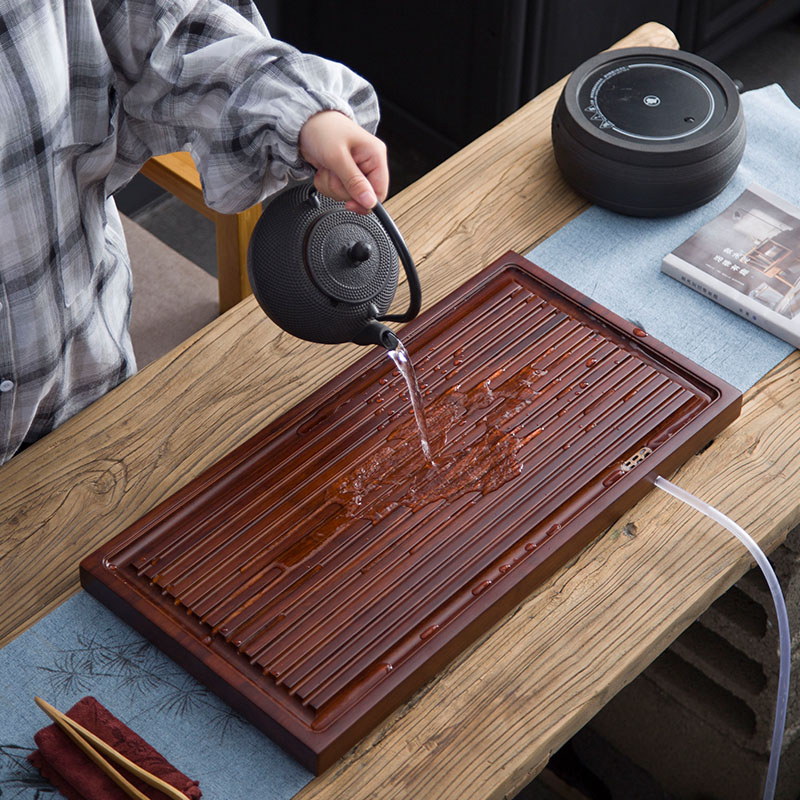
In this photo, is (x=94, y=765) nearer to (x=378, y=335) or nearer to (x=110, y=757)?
(x=110, y=757)

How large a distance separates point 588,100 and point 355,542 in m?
0.81

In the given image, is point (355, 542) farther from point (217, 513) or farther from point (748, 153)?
point (748, 153)

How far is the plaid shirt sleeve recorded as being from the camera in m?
1.46

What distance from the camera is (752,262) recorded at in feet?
5.74

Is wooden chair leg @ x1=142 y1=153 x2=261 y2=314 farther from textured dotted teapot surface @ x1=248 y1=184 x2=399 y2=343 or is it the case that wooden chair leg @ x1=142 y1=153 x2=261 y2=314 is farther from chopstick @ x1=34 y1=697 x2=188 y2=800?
chopstick @ x1=34 y1=697 x2=188 y2=800

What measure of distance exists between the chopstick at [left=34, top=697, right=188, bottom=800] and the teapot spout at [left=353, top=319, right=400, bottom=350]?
1.75ft

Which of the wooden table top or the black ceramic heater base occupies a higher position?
the black ceramic heater base

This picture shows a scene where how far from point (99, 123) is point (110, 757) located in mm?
803

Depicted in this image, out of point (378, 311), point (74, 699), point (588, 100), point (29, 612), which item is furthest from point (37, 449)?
point (588, 100)

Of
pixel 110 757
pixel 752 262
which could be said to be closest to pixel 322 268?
pixel 110 757

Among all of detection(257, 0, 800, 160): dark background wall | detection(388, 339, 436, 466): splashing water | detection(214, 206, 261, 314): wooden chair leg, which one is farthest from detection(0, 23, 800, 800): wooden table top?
detection(257, 0, 800, 160): dark background wall

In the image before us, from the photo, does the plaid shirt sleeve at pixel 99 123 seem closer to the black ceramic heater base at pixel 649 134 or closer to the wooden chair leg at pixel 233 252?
the black ceramic heater base at pixel 649 134

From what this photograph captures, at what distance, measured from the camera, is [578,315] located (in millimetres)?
1670

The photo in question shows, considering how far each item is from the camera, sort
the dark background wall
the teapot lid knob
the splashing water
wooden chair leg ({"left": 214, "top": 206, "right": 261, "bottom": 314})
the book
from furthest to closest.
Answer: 1. the dark background wall
2. wooden chair leg ({"left": 214, "top": 206, "right": 261, "bottom": 314})
3. the book
4. the splashing water
5. the teapot lid knob
